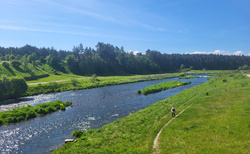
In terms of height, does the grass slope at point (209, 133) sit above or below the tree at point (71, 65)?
below

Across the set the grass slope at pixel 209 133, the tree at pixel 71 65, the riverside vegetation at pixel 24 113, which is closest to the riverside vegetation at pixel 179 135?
the grass slope at pixel 209 133

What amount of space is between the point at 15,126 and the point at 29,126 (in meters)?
3.69

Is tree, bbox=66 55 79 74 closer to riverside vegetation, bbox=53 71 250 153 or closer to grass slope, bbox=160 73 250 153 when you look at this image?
riverside vegetation, bbox=53 71 250 153

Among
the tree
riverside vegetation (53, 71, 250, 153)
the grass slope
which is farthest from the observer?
the tree

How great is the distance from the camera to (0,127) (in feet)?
125

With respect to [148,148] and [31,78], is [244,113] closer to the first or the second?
[148,148]

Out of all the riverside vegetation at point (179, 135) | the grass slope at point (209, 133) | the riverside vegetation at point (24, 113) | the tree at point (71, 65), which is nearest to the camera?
the grass slope at point (209, 133)

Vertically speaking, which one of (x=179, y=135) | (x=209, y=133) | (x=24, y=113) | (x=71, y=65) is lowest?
(x=24, y=113)

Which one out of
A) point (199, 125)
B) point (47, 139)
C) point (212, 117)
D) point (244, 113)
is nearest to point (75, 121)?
point (47, 139)

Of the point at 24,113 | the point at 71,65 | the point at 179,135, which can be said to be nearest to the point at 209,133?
the point at 179,135

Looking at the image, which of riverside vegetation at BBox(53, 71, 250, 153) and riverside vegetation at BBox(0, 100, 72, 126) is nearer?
riverside vegetation at BBox(53, 71, 250, 153)

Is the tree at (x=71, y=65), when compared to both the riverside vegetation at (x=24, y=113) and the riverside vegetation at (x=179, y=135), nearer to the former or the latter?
the riverside vegetation at (x=24, y=113)

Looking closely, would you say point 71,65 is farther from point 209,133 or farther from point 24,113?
point 209,133

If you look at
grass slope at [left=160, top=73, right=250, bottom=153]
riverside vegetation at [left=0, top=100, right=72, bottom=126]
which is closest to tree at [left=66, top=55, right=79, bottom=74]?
riverside vegetation at [left=0, top=100, right=72, bottom=126]
